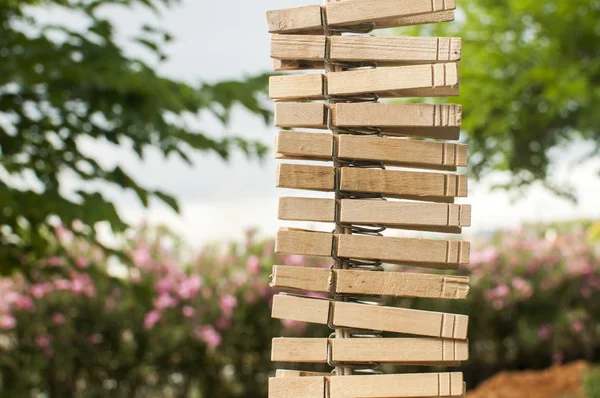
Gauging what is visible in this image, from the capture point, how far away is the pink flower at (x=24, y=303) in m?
7.60

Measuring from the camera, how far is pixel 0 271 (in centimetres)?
520

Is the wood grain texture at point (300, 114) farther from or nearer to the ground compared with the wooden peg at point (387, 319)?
farther from the ground

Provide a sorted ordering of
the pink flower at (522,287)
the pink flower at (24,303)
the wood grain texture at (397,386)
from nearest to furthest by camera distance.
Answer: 1. the wood grain texture at (397,386)
2. the pink flower at (24,303)
3. the pink flower at (522,287)

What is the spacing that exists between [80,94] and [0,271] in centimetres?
153

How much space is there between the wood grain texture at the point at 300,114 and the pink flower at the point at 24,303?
6166mm

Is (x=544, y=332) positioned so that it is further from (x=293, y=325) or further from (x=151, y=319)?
(x=151, y=319)

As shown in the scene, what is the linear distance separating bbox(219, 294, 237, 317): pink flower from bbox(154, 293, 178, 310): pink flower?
48 centimetres

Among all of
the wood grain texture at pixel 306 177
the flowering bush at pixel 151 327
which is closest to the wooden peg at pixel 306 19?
the wood grain texture at pixel 306 177

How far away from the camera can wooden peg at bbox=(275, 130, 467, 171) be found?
213cm

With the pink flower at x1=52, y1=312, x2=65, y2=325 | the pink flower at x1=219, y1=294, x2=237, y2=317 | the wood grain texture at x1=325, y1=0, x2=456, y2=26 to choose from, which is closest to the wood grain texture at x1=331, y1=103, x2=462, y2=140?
the wood grain texture at x1=325, y1=0, x2=456, y2=26

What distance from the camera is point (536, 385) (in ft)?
27.1

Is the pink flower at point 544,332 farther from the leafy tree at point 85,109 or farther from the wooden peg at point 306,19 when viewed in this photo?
the wooden peg at point 306,19

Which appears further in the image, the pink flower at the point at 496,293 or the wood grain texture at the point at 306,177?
the pink flower at the point at 496,293

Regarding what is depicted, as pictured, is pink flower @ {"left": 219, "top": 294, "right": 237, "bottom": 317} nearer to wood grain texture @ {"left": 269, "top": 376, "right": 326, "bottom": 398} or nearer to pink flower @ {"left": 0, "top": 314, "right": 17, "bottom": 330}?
pink flower @ {"left": 0, "top": 314, "right": 17, "bottom": 330}
